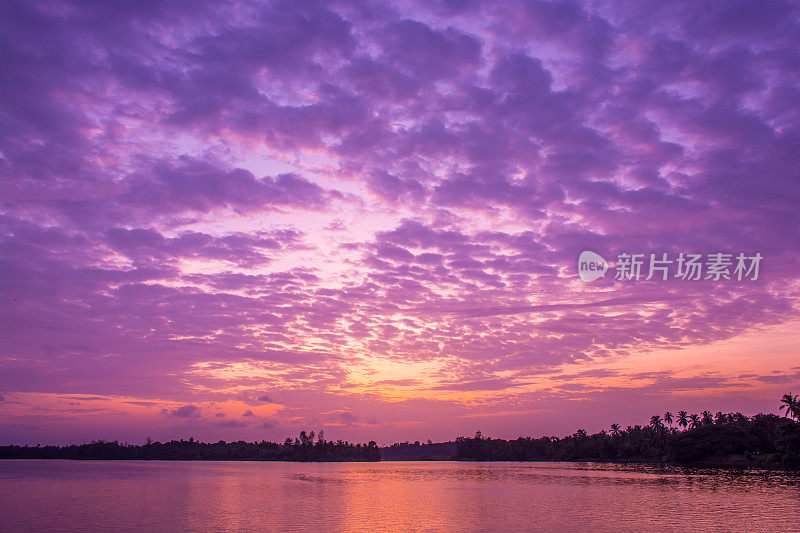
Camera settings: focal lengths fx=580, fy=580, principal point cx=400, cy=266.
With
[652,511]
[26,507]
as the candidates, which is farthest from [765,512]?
[26,507]

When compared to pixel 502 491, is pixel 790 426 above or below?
above

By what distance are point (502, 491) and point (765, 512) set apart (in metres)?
46.0

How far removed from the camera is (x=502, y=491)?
320 feet

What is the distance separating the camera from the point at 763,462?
15388 centimetres

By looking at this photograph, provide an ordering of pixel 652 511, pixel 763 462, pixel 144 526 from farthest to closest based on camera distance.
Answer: pixel 763 462, pixel 652 511, pixel 144 526

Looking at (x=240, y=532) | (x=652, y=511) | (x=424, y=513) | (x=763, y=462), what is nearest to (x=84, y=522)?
(x=240, y=532)

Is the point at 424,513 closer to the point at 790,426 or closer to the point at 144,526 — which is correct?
the point at 144,526

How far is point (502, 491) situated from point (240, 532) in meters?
58.3

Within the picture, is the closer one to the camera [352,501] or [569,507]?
[569,507]

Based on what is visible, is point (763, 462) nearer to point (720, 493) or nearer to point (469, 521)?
point (720, 493)

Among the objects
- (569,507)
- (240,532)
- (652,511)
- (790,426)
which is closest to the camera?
(240,532)

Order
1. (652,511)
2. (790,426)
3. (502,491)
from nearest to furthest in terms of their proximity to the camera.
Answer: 1. (652,511)
2. (502,491)
3. (790,426)

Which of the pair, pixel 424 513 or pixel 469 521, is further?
pixel 424 513

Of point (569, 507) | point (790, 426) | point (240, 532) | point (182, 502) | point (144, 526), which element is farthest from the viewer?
point (790, 426)
